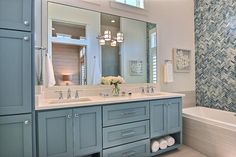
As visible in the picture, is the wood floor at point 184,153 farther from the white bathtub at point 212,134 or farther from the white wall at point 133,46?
the white wall at point 133,46

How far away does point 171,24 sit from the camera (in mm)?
3406

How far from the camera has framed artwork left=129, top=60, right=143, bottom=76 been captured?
295 cm

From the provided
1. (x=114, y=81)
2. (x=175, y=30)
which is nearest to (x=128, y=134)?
(x=114, y=81)

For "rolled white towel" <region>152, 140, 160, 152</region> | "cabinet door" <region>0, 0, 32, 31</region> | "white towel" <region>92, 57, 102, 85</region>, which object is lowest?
"rolled white towel" <region>152, 140, 160, 152</region>

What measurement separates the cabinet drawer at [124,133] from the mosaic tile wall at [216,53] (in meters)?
1.80

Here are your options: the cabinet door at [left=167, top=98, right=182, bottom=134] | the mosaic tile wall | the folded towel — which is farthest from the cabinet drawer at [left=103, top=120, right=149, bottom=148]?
the mosaic tile wall

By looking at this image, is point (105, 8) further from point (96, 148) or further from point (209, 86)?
point (209, 86)

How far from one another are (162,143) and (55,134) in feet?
5.14

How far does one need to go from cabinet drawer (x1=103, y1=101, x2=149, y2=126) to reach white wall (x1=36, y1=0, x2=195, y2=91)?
3.59 ft

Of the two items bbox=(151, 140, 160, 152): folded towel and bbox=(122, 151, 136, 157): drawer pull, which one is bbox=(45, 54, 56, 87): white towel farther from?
bbox=(151, 140, 160, 152): folded towel

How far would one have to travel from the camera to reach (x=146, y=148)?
237cm

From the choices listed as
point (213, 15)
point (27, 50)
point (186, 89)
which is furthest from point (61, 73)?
point (213, 15)

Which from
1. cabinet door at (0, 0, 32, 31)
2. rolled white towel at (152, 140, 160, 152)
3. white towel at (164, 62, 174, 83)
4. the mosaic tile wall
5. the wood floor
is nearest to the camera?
cabinet door at (0, 0, 32, 31)

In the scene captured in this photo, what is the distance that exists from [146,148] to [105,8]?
7.07 feet
